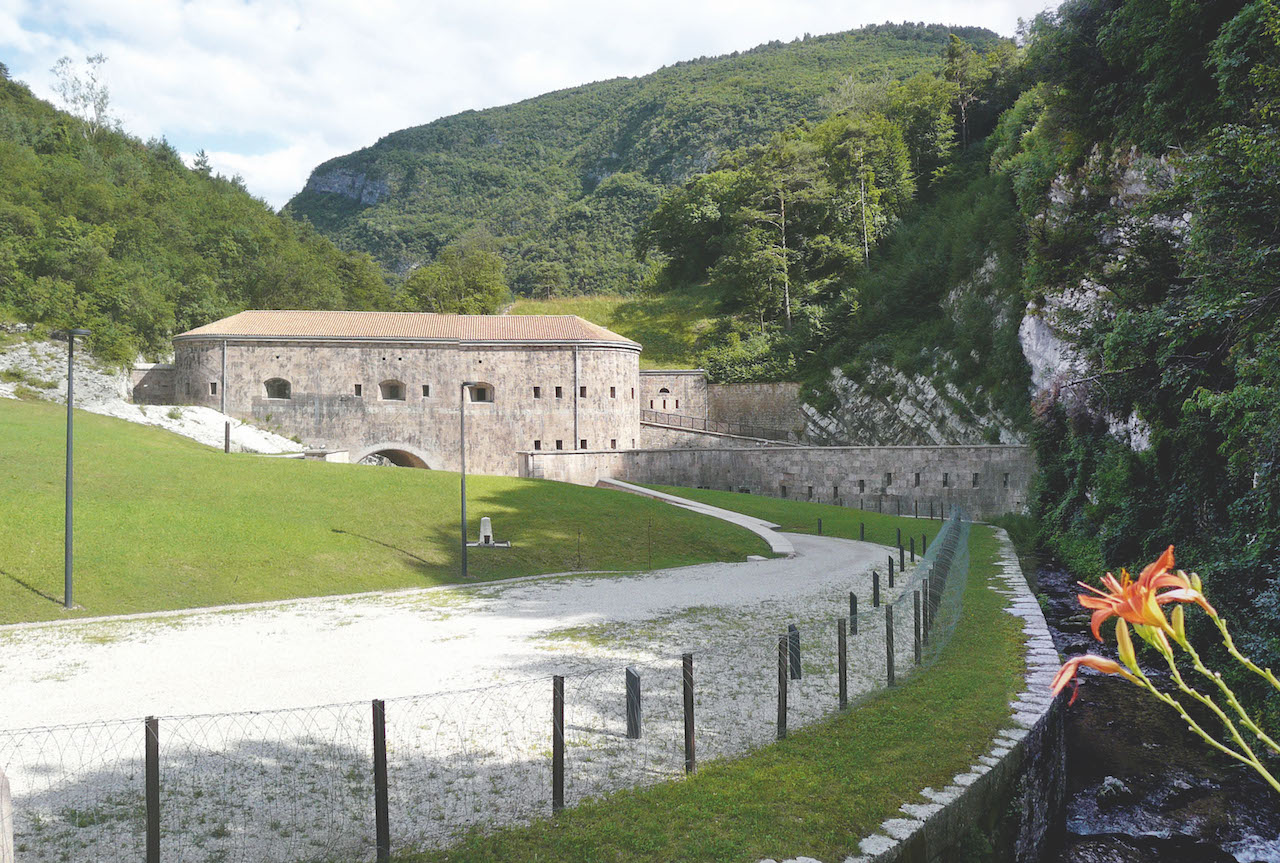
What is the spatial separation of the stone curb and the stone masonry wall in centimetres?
2988

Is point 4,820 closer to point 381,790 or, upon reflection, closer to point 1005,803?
point 381,790

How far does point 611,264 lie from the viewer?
255 feet

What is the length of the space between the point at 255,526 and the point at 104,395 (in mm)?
27370

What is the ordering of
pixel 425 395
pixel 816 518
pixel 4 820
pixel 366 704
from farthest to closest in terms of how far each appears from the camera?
pixel 425 395 < pixel 816 518 < pixel 366 704 < pixel 4 820

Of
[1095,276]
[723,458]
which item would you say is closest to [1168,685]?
[1095,276]

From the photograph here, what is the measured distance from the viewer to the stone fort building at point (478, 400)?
114 feet

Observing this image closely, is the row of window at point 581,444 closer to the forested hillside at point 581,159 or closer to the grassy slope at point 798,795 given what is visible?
the grassy slope at point 798,795

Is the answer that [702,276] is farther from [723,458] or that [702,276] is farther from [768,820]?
[768,820]

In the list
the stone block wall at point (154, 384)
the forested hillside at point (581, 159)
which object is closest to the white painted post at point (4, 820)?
the stone block wall at point (154, 384)

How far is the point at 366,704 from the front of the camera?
8445mm

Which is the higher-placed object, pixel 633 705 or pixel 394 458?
pixel 394 458

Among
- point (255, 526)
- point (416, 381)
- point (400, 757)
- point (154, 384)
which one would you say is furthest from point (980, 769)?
point (154, 384)

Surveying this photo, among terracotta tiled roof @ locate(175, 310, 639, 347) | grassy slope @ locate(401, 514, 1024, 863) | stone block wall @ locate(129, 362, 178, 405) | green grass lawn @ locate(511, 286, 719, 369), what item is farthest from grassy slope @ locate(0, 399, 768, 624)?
green grass lawn @ locate(511, 286, 719, 369)

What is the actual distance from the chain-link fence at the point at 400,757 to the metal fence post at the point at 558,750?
0.01 m
